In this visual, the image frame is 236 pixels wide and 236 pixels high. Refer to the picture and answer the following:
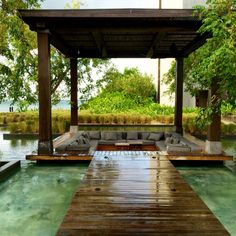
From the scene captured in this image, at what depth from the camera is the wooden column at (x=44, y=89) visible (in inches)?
370

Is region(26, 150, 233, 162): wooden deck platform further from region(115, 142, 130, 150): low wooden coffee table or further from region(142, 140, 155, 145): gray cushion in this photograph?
region(142, 140, 155, 145): gray cushion

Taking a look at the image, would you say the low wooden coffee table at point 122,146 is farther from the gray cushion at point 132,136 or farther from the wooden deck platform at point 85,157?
the wooden deck platform at point 85,157

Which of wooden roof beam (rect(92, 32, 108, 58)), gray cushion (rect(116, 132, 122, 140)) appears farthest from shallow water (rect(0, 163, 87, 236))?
wooden roof beam (rect(92, 32, 108, 58))

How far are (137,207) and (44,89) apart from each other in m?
5.90

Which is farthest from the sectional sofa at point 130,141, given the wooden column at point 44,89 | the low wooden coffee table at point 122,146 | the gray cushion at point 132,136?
the wooden column at point 44,89

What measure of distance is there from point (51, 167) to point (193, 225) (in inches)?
263

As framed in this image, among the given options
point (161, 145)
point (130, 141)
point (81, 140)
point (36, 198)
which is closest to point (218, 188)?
point (161, 145)

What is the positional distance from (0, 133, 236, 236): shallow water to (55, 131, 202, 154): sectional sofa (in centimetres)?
61

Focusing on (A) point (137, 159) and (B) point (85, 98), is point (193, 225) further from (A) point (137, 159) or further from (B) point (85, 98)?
(B) point (85, 98)

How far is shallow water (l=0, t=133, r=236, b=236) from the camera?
220 inches

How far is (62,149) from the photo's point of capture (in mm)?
10188

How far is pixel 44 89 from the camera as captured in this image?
947 centimetres

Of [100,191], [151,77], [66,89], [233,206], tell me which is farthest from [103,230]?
[151,77]

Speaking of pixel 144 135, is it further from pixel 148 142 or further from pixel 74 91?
pixel 74 91
